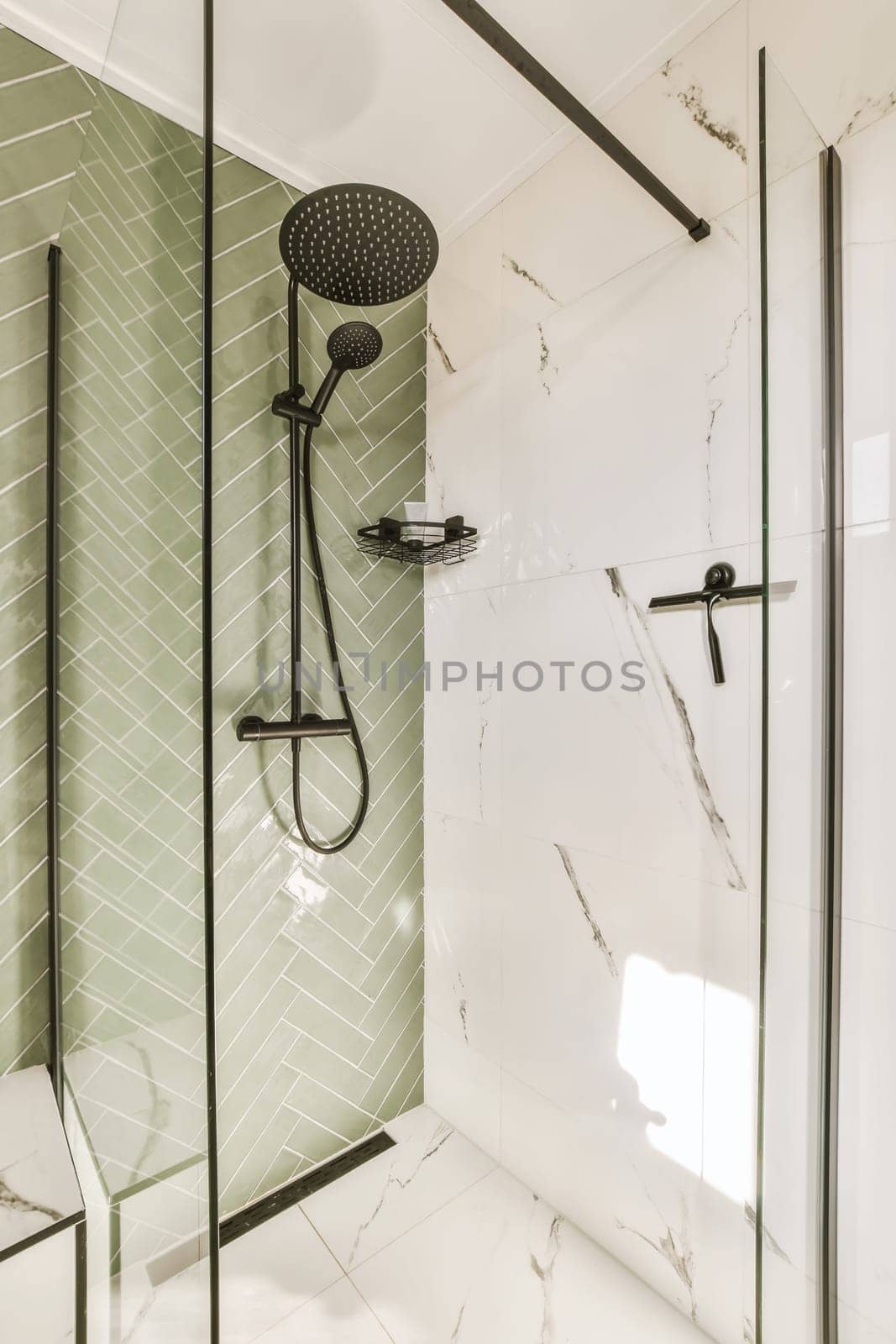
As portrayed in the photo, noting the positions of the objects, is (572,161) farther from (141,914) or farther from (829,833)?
(141,914)

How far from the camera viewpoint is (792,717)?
74cm

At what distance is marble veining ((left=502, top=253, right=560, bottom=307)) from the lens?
1.31 metres

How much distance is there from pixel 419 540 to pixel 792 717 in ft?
2.95

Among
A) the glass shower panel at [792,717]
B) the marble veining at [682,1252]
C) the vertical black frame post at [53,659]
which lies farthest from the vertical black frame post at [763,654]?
the vertical black frame post at [53,659]

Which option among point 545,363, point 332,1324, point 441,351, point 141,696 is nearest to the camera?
point 141,696

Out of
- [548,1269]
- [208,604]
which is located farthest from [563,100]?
[548,1269]

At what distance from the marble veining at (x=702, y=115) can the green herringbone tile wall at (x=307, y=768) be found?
70 cm

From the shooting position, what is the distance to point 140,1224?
0.66 metres

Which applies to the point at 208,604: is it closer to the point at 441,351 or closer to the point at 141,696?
the point at 141,696

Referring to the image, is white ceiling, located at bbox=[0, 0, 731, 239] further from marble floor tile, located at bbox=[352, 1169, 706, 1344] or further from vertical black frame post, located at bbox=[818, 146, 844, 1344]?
marble floor tile, located at bbox=[352, 1169, 706, 1344]

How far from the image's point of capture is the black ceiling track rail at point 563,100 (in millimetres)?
765

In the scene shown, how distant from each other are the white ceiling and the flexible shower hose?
0.59m

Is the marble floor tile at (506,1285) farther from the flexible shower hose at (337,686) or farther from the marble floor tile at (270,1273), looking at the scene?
the flexible shower hose at (337,686)

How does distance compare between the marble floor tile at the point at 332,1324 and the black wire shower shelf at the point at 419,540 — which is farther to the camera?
the black wire shower shelf at the point at 419,540
